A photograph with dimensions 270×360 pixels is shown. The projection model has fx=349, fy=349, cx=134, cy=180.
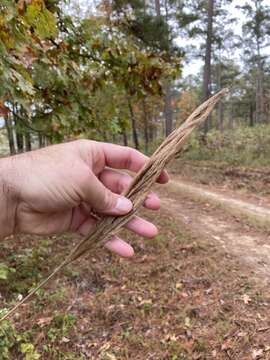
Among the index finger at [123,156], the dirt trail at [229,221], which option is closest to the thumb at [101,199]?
the index finger at [123,156]

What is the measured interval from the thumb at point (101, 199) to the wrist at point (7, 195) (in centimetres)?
34

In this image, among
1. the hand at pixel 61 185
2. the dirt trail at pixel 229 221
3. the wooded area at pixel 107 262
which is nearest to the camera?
the hand at pixel 61 185

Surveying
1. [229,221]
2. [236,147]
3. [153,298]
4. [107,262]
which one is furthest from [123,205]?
Answer: [236,147]

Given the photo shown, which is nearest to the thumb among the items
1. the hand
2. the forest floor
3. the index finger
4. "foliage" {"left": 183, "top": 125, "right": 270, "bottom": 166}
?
the hand

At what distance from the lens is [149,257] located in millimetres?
5117

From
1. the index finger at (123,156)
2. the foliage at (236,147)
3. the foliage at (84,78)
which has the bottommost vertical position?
the foliage at (236,147)

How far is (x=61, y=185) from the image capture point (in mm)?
1624

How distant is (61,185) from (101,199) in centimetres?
20

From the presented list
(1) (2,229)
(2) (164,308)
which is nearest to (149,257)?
→ (2) (164,308)

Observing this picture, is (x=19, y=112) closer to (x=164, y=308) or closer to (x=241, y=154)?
(x=164, y=308)

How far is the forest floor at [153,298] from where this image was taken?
3.44m

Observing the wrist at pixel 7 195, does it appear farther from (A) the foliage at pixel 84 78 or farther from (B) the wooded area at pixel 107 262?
(A) the foliage at pixel 84 78

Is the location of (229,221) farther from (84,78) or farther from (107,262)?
(84,78)

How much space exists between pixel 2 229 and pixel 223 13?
65.5ft
